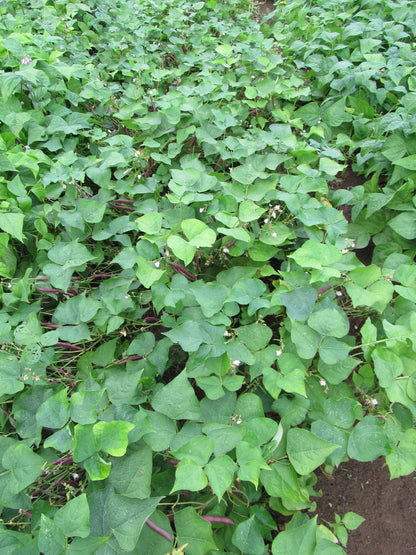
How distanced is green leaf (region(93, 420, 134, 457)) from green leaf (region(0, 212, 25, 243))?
1073 mm

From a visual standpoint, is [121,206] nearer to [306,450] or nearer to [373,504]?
[306,450]

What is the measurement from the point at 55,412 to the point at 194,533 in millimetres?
595

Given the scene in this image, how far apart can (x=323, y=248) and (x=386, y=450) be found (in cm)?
75

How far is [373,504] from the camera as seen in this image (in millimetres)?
1507

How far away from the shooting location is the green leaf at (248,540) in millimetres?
1074

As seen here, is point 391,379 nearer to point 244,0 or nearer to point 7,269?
point 7,269

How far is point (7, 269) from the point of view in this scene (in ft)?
5.92

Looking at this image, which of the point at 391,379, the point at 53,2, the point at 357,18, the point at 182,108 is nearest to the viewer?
the point at 391,379

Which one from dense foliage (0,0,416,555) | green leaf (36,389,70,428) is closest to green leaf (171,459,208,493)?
dense foliage (0,0,416,555)

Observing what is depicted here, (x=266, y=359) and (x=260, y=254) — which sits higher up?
(x=260, y=254)

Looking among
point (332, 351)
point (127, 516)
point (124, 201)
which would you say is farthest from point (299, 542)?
point (124, 201)

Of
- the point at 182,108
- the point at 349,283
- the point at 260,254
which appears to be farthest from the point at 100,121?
the point at 349,283

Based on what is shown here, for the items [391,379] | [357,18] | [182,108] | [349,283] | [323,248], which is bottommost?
[391,379]

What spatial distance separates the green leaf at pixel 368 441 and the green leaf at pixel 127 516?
0.65 m
